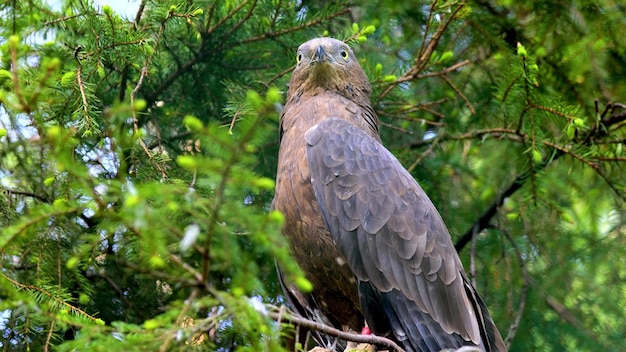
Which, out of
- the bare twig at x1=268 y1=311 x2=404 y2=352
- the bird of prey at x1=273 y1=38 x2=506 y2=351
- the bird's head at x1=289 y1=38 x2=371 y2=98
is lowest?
the bare twig at x1=268 y1=311 x2=404 y2=352

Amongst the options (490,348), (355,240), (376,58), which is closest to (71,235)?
(355,240)

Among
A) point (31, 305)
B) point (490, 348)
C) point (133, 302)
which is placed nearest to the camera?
point (31, 305)

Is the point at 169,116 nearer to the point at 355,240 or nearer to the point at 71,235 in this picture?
the point at 71,235

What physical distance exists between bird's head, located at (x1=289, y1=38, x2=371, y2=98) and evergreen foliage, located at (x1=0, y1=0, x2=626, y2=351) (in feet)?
0.48

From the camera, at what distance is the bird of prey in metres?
3.82

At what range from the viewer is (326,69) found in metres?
4.57

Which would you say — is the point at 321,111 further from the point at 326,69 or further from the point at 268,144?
the point at 268,144

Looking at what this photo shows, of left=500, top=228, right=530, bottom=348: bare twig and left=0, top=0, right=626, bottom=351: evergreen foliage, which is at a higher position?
left=0, top=0, right=626, bottom=351: evergreen foliage

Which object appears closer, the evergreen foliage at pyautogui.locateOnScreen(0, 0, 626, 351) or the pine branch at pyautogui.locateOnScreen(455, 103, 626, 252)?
the evergreen foliage at pyautogui.locateOnScreen(0, 0, 626, 351)

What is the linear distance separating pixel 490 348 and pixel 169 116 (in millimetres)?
2445

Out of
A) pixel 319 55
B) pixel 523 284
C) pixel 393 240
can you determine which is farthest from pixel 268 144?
pixel 523 284

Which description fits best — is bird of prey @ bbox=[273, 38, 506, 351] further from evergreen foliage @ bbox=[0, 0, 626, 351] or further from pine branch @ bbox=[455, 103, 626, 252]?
A: pine branch @ bbox=[455, 103, 626, 252]

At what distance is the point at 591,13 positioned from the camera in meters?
5.59

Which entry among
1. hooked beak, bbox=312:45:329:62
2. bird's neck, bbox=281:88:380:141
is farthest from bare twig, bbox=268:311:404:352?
hooked beak, bbox=312:45:329:62
